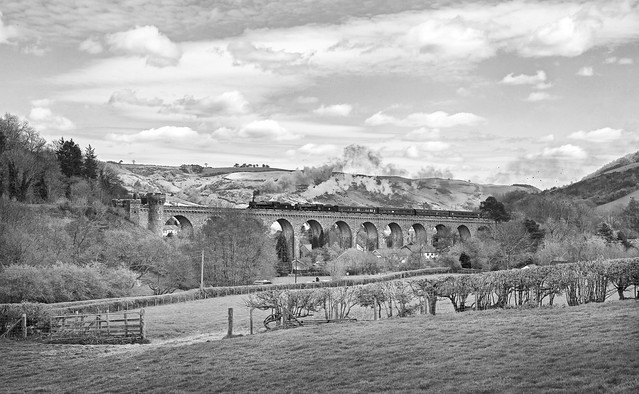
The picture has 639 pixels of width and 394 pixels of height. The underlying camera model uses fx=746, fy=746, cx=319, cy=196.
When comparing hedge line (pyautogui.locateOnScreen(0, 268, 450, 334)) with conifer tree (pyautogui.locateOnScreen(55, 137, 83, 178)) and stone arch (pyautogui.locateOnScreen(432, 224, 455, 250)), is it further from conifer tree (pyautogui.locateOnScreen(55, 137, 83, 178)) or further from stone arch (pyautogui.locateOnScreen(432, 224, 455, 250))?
stone arch (pyautogui.locateOnScreen(432, 224, 455, 250))

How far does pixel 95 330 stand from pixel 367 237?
9542 cm

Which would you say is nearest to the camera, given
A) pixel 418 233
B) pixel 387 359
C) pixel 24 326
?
pixel 387 359

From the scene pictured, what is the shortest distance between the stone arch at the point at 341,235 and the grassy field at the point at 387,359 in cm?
9173

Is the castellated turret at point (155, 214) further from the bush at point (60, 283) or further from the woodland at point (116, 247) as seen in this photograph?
the bush at point (60, 283)

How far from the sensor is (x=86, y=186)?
92.9 meters

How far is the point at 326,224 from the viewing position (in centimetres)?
11988

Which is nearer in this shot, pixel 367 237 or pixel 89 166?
pixel 89 166

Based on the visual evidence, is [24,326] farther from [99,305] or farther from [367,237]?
[367,237]

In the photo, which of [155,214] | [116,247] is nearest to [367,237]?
[155,214]

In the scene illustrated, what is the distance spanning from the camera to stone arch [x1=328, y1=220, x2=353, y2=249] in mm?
121312

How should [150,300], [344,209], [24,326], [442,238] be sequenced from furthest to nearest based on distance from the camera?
[344,209] → [442,238] → [150,300] → [24,326]

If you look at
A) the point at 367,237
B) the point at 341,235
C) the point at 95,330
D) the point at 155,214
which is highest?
the point at 155,214

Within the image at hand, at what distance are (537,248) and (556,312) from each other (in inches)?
2519

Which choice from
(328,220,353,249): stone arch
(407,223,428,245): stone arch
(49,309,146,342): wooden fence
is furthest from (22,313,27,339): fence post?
(407,223,428,245): stone arch
